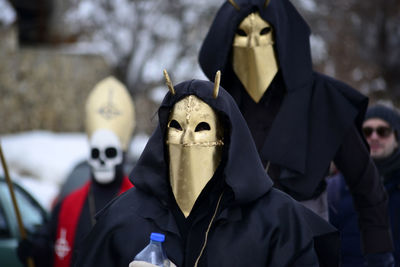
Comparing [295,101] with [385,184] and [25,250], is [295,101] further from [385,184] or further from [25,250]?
[25,250]

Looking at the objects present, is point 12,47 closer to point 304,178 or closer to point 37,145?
point 37,145

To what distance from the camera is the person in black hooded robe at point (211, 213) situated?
2.71m

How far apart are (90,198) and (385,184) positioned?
2.25 meters

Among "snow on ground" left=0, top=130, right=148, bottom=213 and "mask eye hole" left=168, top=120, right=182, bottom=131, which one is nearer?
"mask eye hole" left=168, top=120, right=182, bottom=131

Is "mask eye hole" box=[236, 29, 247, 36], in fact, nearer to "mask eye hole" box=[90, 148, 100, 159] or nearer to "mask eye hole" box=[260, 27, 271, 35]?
"mask eye hole" box=[260, 27, 271, 35]

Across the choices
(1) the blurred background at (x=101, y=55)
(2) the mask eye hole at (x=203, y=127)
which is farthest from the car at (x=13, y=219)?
(1) the blurred background at (x=101, y=55)

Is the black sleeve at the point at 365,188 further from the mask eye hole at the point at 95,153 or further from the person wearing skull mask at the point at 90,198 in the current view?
the mask eye hole at the point at 95,153

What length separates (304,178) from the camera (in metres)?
3.67

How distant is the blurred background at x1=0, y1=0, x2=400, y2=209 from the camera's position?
18.6m

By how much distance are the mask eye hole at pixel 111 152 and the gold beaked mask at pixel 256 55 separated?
181 centimetres

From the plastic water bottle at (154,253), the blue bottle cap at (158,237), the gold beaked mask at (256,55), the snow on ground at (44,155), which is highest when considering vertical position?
the gold beaked mask at (256,55)

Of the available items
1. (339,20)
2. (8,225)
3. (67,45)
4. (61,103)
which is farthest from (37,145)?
(8,225)

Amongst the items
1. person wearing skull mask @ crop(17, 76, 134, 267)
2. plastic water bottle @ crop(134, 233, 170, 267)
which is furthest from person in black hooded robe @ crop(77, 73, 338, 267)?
A: person wearing skull mask @ crop(17, 76, 134, 267)

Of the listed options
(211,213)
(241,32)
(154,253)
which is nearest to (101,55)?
(241,32)
